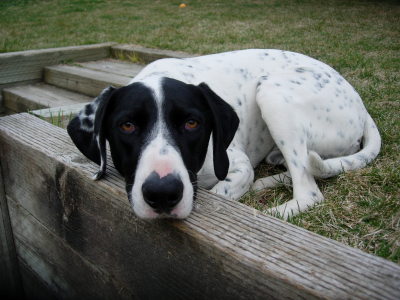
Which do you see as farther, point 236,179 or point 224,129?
point 236,179

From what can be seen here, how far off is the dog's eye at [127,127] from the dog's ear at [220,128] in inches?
17.0

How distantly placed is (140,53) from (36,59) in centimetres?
142

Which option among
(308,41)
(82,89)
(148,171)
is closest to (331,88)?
(148,171)

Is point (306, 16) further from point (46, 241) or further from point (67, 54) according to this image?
point (46, 241)

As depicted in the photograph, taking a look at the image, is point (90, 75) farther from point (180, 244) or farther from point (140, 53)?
point (180, 244)

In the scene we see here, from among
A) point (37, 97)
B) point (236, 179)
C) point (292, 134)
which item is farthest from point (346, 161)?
point (37, 97)

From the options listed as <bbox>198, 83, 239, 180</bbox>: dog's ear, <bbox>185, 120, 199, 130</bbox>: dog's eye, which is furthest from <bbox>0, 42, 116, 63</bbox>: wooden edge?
<bbox>185, 120, 199, 130</bbox>: dog's eye

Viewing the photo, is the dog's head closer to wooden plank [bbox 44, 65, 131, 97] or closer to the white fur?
the white fur

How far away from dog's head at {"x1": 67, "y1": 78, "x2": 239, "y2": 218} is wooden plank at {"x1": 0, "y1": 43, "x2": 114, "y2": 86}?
12.0 feet

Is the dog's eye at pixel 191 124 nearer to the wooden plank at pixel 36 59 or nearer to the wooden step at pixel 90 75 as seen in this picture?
the wooden step at pixel 90 75

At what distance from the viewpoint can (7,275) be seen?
314 cm

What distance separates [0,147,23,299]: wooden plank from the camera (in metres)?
2.87

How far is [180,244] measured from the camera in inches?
62.4

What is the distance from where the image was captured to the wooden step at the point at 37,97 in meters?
4.85
